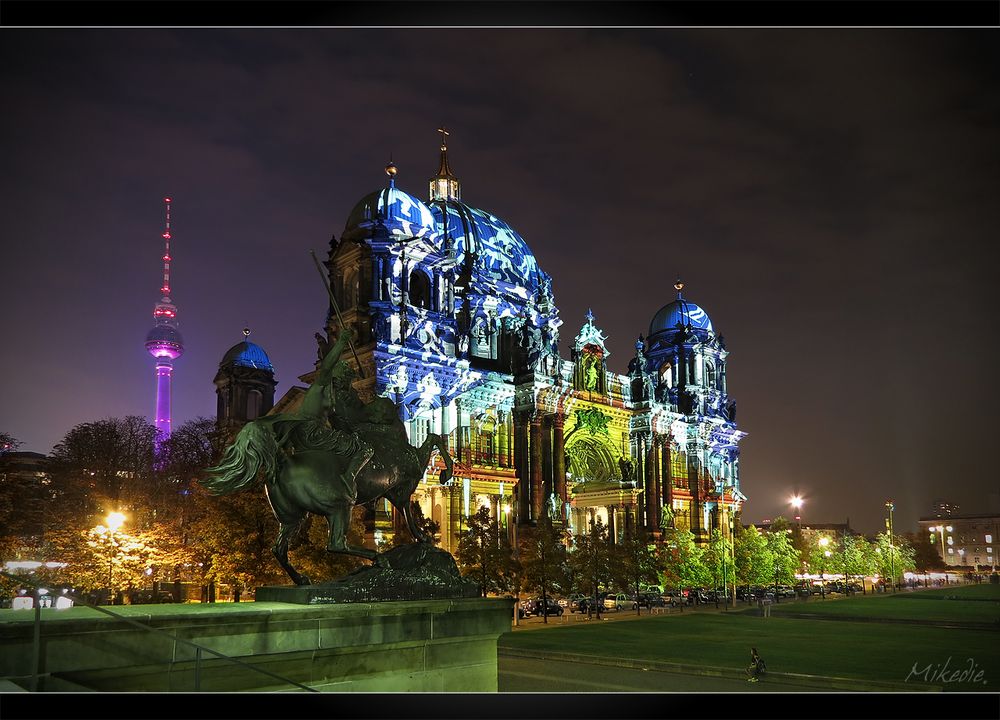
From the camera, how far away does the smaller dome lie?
10256 cm

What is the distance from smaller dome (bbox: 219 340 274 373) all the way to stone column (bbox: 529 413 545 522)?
35.0m

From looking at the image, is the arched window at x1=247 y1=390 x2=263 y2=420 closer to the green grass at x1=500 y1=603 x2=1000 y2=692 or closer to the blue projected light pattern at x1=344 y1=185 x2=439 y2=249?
the blue projected light pattern at x1=344 y1=185 x2=439 y2=249

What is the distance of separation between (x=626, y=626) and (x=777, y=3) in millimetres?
40168

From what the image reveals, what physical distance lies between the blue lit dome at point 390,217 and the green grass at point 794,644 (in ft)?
122

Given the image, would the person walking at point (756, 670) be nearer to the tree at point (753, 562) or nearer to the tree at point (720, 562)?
the tree at point (720, 562)

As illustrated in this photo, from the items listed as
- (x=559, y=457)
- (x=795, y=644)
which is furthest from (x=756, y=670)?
(x=559, y=457)

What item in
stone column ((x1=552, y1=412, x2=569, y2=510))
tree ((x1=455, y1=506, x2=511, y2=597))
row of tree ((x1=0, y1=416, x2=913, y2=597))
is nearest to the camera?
row of tree ((x1=0, y1=416, x2=913, y2=597))

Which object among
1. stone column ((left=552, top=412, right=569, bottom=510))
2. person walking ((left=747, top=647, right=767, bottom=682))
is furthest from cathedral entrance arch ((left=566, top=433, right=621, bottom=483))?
person walking ((left=747, top=647, right=767, bottom=682))

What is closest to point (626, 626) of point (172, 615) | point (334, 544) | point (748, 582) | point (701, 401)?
point (334, 544)

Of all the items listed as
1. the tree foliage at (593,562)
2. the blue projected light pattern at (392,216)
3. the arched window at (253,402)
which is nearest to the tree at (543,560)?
the tree foliage at (593,562)

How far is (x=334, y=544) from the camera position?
17.1 meters

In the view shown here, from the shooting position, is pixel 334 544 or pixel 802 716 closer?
pixel 802 716

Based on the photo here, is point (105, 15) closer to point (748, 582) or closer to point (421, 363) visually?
point (421, 363)

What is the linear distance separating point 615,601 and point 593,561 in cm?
470
